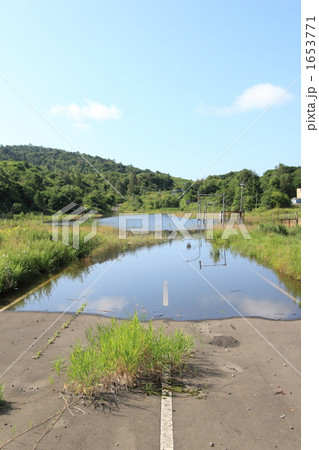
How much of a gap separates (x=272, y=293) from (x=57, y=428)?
7.51 metres

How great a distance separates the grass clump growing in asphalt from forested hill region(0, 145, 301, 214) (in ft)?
106

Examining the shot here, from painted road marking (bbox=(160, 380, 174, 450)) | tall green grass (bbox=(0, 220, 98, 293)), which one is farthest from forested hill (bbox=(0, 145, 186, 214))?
painted road marking (bbox=(160, 380, 174, 450))

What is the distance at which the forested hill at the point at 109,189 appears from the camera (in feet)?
150

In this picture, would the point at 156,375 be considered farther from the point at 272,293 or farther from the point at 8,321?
the point at 272,293

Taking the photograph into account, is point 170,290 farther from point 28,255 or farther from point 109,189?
point 109,189

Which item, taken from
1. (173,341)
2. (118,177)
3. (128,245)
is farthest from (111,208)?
(173,341)

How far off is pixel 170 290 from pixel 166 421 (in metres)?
6.59

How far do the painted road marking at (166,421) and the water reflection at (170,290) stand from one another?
3.37m

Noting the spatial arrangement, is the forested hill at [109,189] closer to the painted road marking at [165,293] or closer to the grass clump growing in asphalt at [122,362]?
the painted road marking at [165,293]

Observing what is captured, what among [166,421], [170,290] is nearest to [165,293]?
[170,290]

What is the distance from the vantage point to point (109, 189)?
50.9 m

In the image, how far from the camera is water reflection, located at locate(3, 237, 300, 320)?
26.2 feet

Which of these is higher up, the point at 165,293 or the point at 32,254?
the point at 32,254
